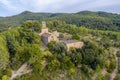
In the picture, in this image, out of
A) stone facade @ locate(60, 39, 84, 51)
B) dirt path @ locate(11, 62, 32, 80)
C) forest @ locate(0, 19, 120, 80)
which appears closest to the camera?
dirt path @ locate(11, 62, 32, 80)

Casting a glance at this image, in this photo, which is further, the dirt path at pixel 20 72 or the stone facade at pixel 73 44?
the stone facade at pixel 73 44

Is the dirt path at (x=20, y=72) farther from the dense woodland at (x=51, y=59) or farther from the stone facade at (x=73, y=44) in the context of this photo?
the stone facade at (x=73, y=44)

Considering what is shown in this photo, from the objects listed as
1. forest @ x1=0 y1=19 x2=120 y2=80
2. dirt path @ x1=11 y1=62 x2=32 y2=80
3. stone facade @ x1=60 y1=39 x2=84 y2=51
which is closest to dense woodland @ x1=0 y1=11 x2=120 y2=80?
forest @ x1=0 y1=19 x2=120 y2=80

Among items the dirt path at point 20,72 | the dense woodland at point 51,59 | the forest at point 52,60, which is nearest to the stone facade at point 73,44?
the dense woodland at point 51,59

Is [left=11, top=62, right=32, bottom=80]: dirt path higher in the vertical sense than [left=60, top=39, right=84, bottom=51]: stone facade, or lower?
lower

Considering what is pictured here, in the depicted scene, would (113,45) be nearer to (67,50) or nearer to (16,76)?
(67,50)

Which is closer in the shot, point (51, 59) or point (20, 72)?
point (20, 72)

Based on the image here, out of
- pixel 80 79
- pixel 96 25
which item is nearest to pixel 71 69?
pixel 80 79

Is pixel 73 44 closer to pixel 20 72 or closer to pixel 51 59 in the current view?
pixel 51 59

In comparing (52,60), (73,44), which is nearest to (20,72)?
(52,60)

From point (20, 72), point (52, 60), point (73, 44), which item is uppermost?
point (73, 44)

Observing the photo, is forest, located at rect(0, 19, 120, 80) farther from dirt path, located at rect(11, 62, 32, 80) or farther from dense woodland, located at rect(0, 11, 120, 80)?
dirt path, located at rect(11, 62, 32, 80)

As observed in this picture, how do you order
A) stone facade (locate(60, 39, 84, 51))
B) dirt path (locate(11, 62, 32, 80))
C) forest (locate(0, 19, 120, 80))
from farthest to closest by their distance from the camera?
stone facade (locate(60, 39, 84, 51)), forest (locate(0, 19, 120, 80)), dirt path (locate(11, 62, 32, 80))
